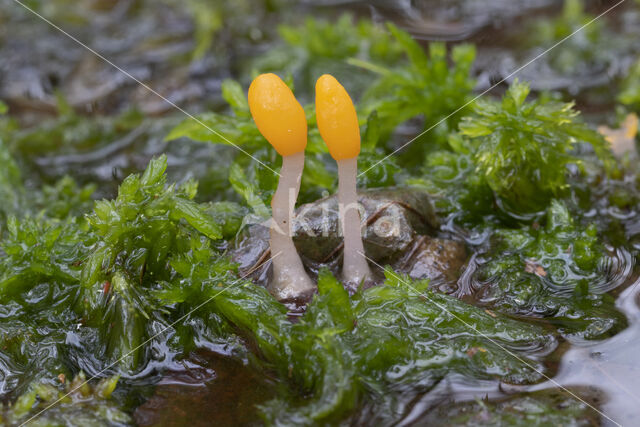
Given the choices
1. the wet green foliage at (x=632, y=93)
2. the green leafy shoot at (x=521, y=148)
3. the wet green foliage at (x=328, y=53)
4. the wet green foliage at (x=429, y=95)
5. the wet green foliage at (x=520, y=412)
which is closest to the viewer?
the wet green foliage at (x=520, y=412)

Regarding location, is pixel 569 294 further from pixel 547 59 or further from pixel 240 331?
pixel 547 59

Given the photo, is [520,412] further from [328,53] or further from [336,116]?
[328,53]

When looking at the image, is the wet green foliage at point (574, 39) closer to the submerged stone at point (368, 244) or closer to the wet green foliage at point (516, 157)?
the wet green foliage at point (516, 157)

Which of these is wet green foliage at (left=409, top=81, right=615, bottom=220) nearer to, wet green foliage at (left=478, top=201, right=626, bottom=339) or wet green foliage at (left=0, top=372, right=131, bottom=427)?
wet green foliage at (left=478, top=201, right=626, bottom=339)

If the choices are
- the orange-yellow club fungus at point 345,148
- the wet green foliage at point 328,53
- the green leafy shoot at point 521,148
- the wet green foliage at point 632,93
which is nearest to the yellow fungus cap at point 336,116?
the orange-yellow club fungus at point 345,148

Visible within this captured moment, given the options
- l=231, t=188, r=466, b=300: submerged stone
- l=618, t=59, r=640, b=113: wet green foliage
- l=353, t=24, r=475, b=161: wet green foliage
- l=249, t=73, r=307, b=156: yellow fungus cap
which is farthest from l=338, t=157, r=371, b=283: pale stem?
l=618, t=59, r=640, b=113: wet green foliage

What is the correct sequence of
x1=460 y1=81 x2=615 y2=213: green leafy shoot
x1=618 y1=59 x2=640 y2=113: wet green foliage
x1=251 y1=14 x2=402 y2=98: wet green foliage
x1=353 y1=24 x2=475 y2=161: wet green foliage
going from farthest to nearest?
x1=251 y1=14 x2=402 y2=98: wet green foliage < x1=618 y1=59 x2=640 y2=113: wet green foliage < x1=353 y1=24 x2=475 y2=161: wet green foliage < x1=460 y1=81 x2=615 y2=213: green leafy shoot
